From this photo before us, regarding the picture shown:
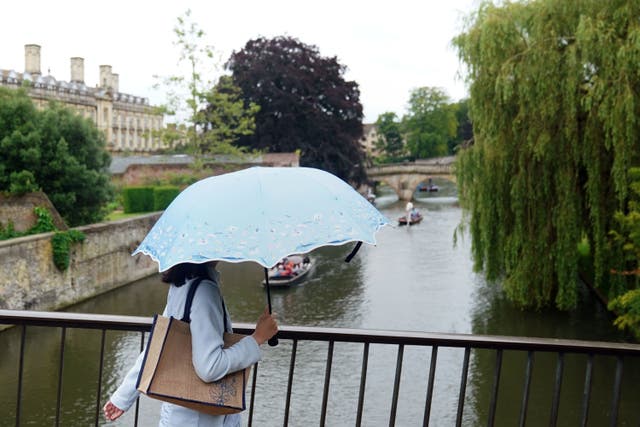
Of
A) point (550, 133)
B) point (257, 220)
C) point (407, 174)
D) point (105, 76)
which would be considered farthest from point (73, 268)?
point (105, 76)

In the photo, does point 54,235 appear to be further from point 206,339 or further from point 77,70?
point 77,70

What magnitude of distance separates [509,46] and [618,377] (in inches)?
472

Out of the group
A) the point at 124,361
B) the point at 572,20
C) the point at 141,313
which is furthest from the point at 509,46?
the point at 141,313

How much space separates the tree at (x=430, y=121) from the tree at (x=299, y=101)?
111 feet

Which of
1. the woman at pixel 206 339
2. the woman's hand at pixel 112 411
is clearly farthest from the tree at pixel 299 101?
the woman at pixel 206 339

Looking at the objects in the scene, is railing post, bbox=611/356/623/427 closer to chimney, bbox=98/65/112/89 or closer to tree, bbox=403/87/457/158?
chimney, bbox=98/65/112/89

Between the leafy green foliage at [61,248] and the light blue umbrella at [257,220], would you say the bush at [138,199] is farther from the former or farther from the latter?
the light blue umbrella at [257,220]

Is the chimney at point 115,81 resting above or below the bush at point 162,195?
above

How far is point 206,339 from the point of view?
2.38 metres

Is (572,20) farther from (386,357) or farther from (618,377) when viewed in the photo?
Answer: (618,377)

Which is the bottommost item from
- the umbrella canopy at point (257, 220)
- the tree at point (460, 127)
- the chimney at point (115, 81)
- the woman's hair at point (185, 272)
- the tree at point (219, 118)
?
the woman's hair at point (185, 272)

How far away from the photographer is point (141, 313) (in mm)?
18266

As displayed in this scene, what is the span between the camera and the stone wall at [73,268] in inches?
648

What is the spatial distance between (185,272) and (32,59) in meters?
67.5
